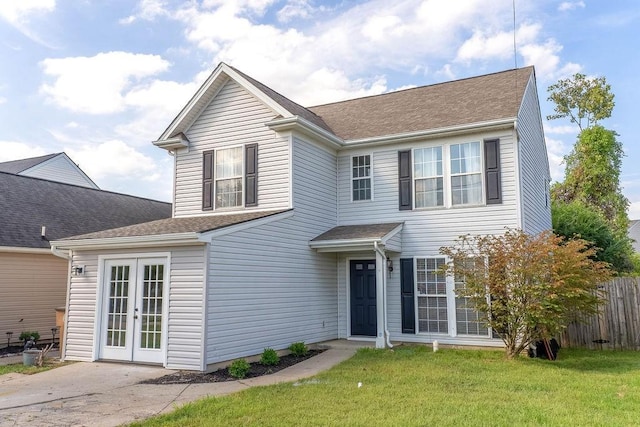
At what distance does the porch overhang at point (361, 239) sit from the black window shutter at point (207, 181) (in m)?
3.02

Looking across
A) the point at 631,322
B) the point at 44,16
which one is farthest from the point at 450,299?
the point at 44,16

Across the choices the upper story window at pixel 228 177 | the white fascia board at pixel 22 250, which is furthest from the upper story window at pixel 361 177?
the white fascia board at pixel 22 250

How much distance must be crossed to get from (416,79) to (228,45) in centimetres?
737

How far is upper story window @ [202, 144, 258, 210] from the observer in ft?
39.7

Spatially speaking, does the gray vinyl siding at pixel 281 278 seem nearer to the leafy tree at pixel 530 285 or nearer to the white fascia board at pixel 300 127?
the white fascia board at pixel 300 127

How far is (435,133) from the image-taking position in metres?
11.9

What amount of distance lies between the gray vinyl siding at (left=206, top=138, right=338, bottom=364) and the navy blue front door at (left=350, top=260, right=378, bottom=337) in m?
0.51

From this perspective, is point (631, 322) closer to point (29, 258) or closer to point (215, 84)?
point (215, 84)

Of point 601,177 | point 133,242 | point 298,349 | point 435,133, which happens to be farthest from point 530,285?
point 601,177

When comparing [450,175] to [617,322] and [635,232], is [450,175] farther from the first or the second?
[635,232]

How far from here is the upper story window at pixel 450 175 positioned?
449 inches

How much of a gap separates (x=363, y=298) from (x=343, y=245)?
1.89 m

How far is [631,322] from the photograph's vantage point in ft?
37.6

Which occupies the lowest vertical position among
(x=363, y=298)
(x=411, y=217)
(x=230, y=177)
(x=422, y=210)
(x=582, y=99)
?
(x=363, y=298)
